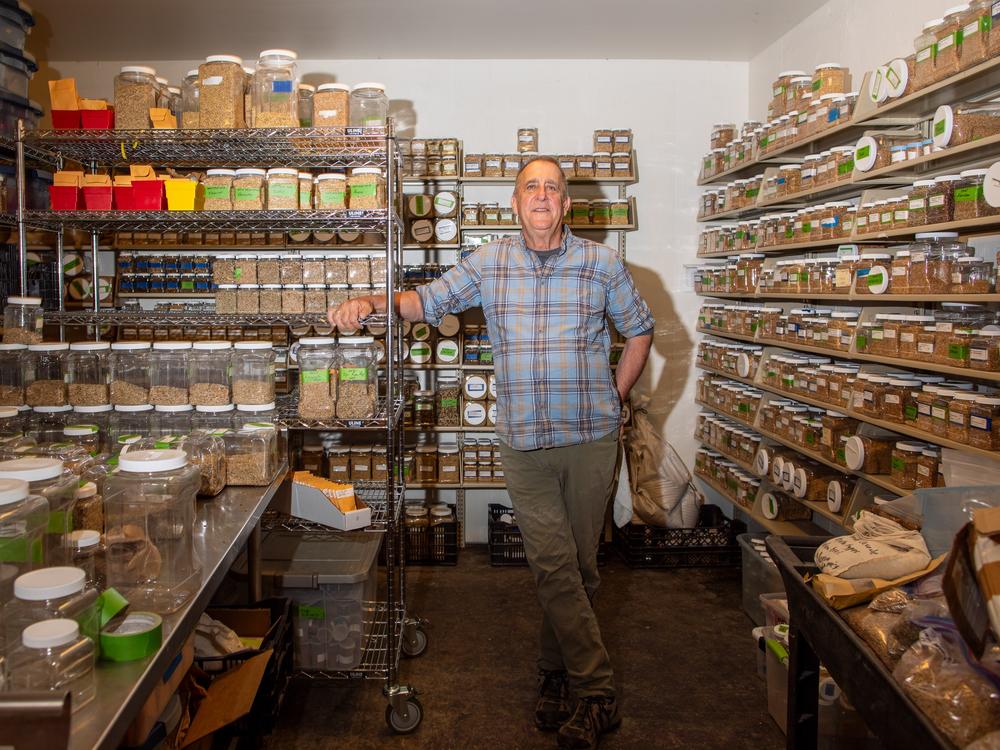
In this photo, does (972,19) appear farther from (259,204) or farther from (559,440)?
(259,204)

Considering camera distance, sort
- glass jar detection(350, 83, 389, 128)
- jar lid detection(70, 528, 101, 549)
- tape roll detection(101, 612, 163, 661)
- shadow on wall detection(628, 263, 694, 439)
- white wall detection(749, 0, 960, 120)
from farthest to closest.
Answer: shadow on wall detection(628, 263, 694, 439), white wall detection(749, 0, 960, 120), glass jar detection(350, 83, 389, 128), jar lid detection(70, 528, 101, 549), tape roll detection(101, 612, 163, 661)

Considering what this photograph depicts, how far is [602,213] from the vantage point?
462 cm

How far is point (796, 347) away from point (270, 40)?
352cm

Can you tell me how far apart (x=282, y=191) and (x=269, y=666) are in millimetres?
1611

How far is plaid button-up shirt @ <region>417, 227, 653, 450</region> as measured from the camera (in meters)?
2.47

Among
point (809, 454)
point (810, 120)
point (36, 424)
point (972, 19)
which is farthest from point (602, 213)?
point (36, 424)

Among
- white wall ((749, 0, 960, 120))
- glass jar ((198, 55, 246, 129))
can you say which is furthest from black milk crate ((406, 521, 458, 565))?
white wall ((749, 0, 960, 120))

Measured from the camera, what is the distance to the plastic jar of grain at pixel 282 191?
2664mm

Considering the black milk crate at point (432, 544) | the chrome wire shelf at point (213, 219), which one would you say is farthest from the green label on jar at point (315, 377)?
the black milk crate at point (432, 544)

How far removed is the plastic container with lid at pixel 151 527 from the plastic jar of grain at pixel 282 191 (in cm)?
128

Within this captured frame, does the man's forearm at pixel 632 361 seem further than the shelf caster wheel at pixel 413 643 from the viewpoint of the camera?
No

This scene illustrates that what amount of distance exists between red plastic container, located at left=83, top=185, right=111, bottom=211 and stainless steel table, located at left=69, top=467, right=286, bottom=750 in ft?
4.05

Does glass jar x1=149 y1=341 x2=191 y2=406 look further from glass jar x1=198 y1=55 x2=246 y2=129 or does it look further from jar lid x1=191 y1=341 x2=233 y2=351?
glass jar x1=198 y1=55 x2=246 y2=129

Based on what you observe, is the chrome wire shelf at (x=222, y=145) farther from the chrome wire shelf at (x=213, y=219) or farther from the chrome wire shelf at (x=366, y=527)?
the chrome wire shelf at (x=366, y=527)
